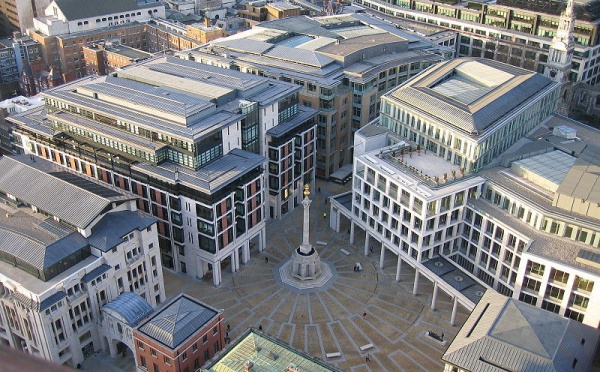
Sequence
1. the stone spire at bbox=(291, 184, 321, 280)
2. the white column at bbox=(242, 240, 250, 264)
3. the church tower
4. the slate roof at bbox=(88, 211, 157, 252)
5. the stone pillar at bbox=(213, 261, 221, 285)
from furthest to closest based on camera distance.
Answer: the church tower, the white column at bbox=(242, 240, 250, 264), the stone spire at bbox=(291, 184, 321, 280), the stone pillar at bbox=(213, 261, 221, 285), the slate roof at bbox=(88, 211, 157, 252)

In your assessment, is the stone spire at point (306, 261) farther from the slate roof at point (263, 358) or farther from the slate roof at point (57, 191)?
the slate roof at point (57, 191)

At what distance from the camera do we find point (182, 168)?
114m

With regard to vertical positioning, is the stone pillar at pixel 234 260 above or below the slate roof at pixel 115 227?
below

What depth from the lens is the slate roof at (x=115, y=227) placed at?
322 ft

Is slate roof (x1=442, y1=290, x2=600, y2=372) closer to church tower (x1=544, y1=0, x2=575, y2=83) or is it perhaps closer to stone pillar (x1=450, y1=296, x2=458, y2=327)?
stone pillar (x1=450, y1=296, x2=458, y2=327)

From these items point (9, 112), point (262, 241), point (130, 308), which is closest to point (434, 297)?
point (262, 241)

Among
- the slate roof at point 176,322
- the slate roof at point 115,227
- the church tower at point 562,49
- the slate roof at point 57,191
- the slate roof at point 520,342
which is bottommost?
the slate roof at point 176,322

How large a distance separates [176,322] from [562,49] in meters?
139

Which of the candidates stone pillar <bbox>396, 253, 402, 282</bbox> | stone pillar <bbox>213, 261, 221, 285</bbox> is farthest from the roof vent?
stone pillar <bbox>213, 261, 221, 285</bbox>

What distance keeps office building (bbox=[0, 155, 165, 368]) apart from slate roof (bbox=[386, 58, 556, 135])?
62409 mm

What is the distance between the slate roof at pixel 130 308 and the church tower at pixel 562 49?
132018mm

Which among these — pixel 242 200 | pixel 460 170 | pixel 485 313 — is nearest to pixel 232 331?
A: pixel 242 200

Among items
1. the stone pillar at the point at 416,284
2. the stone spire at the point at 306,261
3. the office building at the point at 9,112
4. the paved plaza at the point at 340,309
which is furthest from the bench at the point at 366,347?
the office building at the point at 9,112

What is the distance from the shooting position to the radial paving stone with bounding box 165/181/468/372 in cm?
10300
